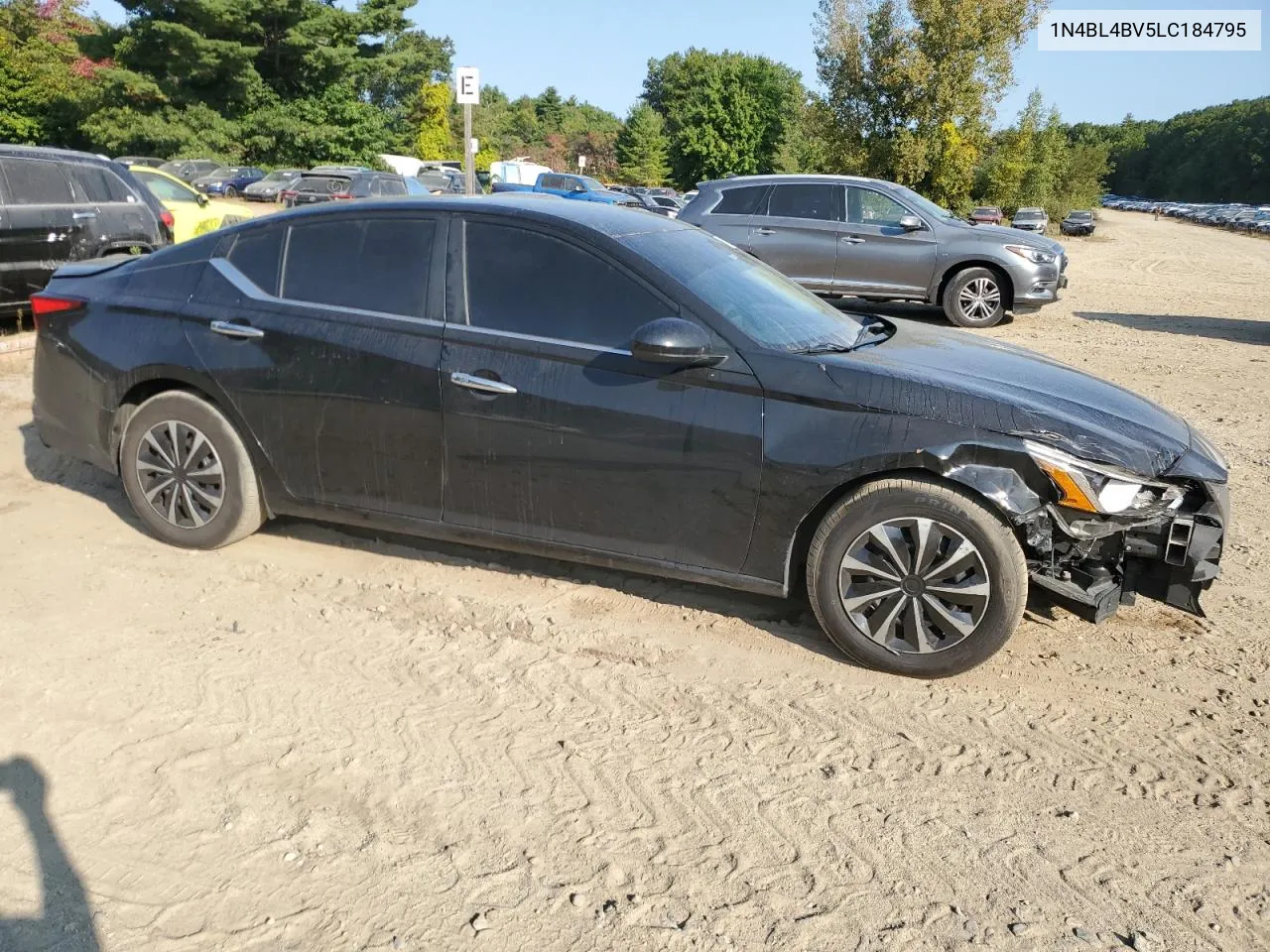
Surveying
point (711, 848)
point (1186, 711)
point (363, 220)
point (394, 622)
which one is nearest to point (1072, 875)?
point (711, 848)

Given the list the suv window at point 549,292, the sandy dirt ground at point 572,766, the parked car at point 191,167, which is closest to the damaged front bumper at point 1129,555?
the sandy dirt ground at point 572,766

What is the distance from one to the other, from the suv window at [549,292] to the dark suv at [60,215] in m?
6.78

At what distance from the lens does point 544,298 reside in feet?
13.4

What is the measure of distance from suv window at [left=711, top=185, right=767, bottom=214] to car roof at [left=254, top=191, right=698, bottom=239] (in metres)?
8.34

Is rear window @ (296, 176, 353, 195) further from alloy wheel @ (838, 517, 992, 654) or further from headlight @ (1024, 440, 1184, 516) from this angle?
headlight @ (1024, 440, 1184, 516)

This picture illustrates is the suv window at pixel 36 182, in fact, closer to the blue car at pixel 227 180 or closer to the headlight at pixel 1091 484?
the headlight at pixel 1091 484

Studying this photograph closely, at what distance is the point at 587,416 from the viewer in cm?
390

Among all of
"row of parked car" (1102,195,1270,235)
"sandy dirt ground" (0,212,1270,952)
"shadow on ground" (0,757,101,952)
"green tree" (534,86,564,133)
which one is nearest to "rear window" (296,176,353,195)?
"sandy dirt ground" (0,212,1270,952)

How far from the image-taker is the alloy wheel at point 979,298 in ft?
40.0

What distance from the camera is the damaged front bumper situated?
3580mm

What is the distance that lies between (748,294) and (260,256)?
221 cm

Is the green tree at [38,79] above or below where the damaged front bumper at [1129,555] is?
above

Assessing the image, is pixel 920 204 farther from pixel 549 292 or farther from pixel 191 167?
pixel 191 167

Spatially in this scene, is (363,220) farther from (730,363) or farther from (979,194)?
(979,194)
